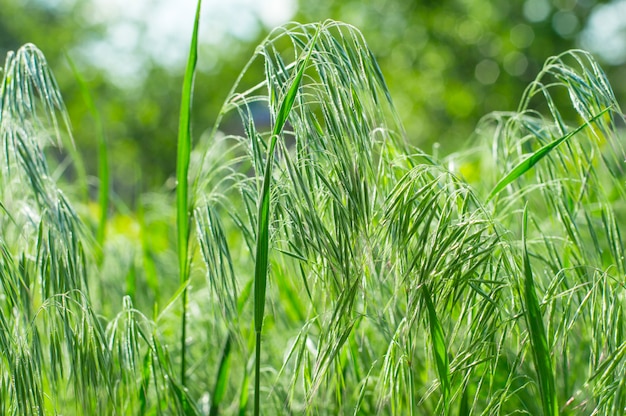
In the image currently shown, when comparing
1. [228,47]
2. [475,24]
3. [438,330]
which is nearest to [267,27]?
[228,47]

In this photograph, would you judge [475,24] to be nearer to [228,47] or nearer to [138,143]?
[228,47]

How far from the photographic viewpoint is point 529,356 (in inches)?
42.1

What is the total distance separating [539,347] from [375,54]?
8.57 meters

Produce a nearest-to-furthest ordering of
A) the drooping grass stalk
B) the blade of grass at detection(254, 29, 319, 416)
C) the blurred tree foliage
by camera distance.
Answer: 1. the blade of grass at detection(254, 29, 319, 416)
2. the drooping grass stalk
3. the blurred tree foliage

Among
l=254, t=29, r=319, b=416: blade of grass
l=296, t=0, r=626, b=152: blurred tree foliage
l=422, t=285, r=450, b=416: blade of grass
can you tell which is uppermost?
l=296, t=0, r=626, b=152: blurred tree foliage

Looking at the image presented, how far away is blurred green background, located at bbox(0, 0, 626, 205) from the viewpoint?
838 cm

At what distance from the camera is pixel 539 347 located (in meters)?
0.77

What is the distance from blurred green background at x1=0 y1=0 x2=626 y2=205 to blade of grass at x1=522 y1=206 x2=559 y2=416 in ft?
18.2

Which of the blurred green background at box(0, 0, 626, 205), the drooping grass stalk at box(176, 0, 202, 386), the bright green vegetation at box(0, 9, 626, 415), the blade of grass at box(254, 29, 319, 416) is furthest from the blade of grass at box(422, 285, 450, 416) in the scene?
the blurred green background at box(0, 0, 626, 205)

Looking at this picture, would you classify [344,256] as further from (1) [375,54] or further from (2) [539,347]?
(1) [375,54]

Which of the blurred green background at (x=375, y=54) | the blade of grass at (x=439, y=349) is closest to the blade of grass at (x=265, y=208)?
the blade of grass at (x=439, y=349)

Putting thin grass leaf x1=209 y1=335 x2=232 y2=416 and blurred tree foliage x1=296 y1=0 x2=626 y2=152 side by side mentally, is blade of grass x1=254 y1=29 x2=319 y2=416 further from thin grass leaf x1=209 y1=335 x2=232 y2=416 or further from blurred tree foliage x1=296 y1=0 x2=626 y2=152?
blurred tree foliage x1=296 y1=0 x2=626 y2=152

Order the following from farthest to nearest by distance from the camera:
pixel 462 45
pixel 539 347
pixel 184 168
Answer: pixel 462 45 < pixel 184 168 < pixel 539 347

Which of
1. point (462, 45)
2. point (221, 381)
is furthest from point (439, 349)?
point (462, 45)
